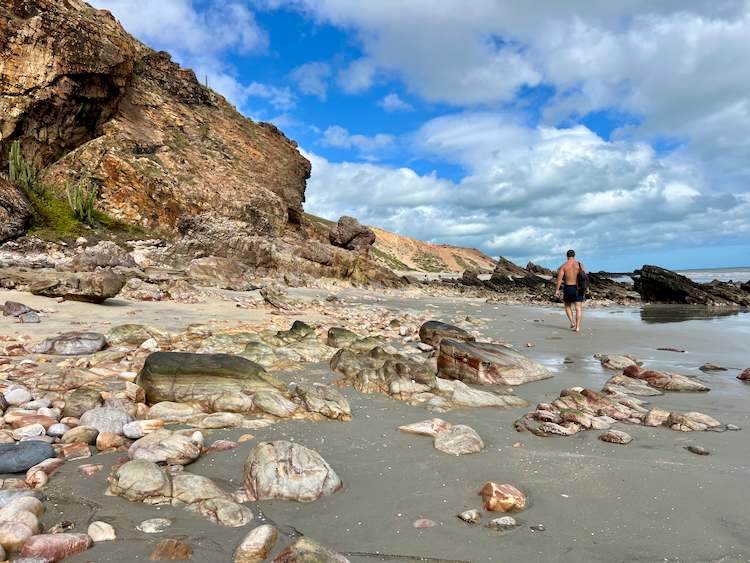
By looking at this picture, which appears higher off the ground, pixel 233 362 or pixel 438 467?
pixel 233 362

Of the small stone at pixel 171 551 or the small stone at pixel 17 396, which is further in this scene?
the small stone at pixel 17 396

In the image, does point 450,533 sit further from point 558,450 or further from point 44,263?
point 44,263

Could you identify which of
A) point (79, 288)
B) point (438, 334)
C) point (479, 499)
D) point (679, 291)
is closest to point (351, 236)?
point (679, 291)

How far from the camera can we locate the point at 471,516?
238cm

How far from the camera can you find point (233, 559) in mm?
2010

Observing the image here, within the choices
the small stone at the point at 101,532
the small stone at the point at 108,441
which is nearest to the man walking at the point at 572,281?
the small stone at the point at 108,441

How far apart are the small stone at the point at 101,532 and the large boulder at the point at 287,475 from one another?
68cm

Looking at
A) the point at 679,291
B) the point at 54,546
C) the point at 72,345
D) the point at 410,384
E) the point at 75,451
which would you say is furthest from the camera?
the point at 679,291

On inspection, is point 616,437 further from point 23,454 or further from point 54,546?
point 23,454

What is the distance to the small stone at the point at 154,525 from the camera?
217 centimetres

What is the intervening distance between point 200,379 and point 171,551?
2.34 metres

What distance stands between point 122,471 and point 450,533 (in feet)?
5.58

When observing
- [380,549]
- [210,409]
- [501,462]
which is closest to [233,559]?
[380,549]

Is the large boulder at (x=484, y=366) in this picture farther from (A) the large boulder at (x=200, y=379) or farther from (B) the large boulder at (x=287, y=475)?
(B) the large boulder at (x=287, y=475)
